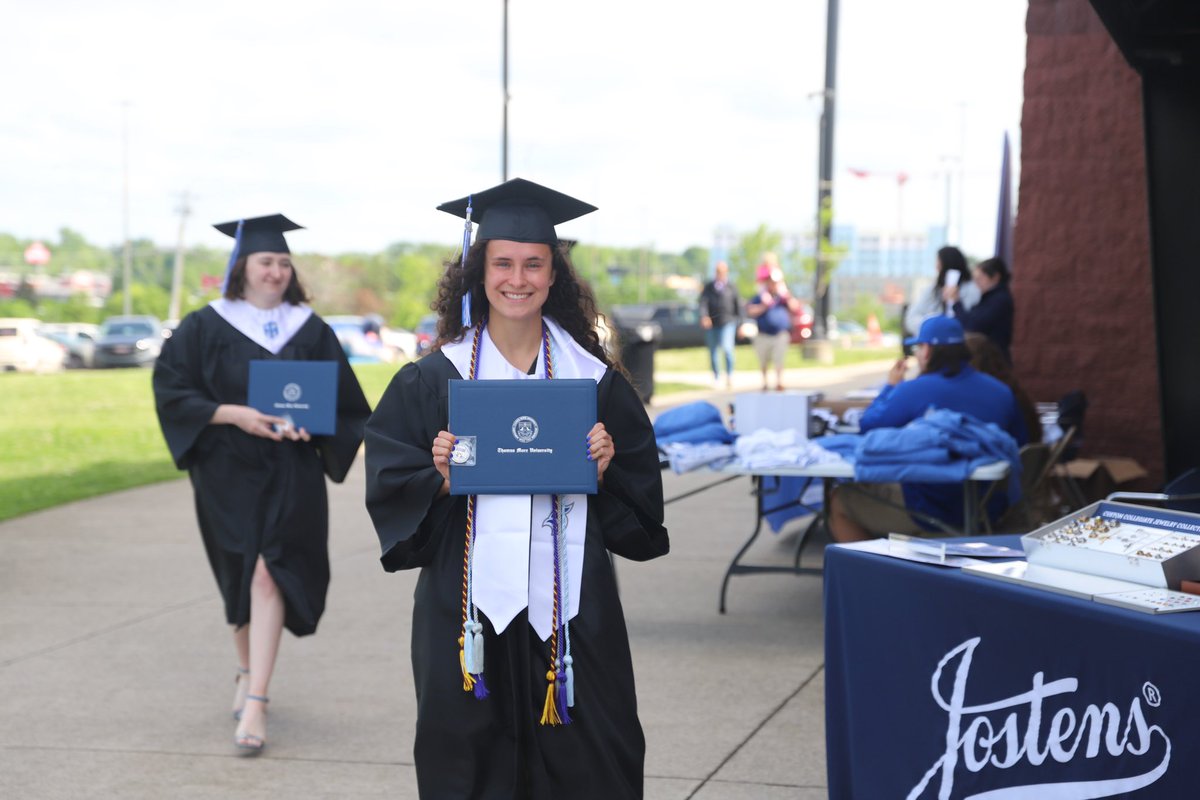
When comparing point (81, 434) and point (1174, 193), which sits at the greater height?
point (1174, 193)

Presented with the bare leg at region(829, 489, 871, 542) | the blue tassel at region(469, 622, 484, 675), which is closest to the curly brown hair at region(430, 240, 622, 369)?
the blue tassel at region(469, 622, 484, 675)

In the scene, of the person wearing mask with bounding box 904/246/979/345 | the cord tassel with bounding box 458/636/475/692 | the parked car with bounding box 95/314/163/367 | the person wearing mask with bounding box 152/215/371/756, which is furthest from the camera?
the parked car with bounding box 95/314/163/367

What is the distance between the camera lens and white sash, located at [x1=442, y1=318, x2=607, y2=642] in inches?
126

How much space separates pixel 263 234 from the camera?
5312mm

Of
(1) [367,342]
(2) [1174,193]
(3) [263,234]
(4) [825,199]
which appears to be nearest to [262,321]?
(3) [263,234]

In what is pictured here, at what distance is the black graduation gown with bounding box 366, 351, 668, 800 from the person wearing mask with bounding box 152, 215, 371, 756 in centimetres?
Answer: 199

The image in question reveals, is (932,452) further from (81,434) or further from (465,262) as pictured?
(81,434)

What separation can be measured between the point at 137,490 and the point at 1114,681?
33.8 ft

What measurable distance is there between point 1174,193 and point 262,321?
15.1 ft

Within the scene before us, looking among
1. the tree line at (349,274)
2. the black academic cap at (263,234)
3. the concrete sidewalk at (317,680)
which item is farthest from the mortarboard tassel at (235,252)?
the tree line at (349,274)

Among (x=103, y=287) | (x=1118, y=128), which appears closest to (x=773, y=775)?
(x=1118, y=128)

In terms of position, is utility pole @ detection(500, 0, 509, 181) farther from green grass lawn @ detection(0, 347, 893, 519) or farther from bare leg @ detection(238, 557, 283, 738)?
bare leg @ detection(238, 557, 283, 738)

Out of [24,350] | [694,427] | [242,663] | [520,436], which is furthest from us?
[24,350]

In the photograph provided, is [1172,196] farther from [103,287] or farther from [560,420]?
[103,287]
